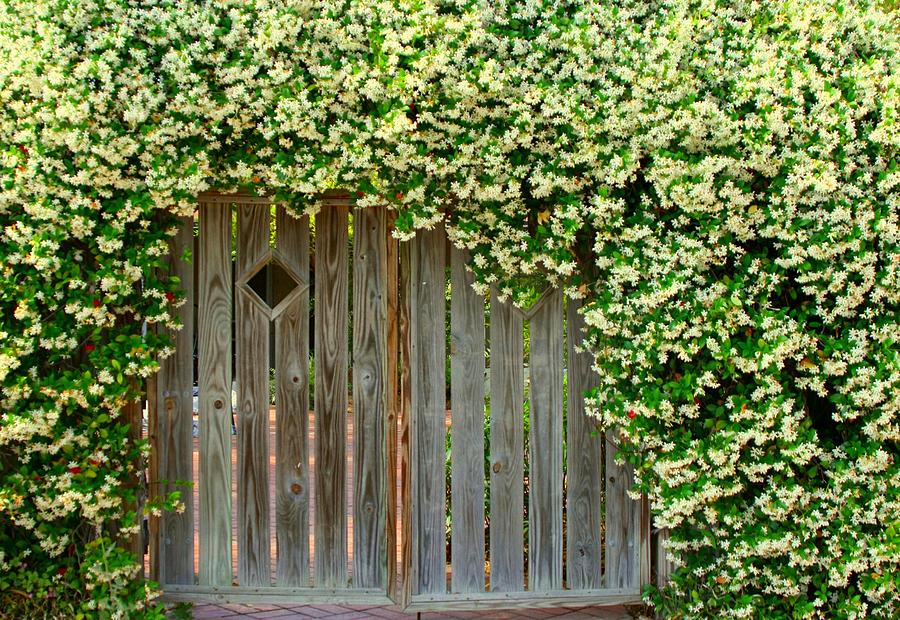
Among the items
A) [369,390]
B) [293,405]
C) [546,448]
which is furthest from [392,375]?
[546,448]

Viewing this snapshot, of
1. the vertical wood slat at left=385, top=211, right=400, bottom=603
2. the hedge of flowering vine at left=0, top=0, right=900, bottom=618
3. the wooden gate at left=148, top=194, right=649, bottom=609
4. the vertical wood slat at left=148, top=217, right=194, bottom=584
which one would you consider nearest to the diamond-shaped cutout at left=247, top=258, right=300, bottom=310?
the wooden gate at left=148, top=194, right=649, bottom=609

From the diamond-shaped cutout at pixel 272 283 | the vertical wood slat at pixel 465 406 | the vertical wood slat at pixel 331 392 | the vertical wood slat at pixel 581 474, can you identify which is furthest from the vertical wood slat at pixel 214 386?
the vertical wood slat at pixel 581 474

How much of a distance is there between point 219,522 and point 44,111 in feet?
6.92

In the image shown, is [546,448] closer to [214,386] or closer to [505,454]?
[505,454]

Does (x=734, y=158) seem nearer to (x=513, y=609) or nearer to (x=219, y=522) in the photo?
(x=513, y=609)

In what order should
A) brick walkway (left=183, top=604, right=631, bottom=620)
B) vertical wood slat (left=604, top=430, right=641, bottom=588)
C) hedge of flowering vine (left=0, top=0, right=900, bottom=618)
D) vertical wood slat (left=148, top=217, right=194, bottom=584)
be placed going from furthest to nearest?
1. brick walkway (left=183, top=604, right=631, bottom=620)
2. vertical wood slat (left=604, top=430, right=641, bottom=588)
3. vertical wood slat (left=148, top=217, right=194, bottom=584)
4. hedge of flowering vine (left=0, top=0, right=900, bottom=618)

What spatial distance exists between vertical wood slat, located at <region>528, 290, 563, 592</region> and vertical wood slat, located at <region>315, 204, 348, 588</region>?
948mm

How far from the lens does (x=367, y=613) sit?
4941 millimetres

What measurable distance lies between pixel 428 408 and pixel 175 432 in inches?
49.4

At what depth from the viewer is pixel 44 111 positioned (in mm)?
3762

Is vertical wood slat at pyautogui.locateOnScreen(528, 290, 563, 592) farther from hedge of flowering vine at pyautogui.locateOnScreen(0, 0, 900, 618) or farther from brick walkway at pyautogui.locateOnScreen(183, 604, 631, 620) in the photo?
hedge of flowering vine at pyautogui.locateOnScreen(0, 0, 900, 618)

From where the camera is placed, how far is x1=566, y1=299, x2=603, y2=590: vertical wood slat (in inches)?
183

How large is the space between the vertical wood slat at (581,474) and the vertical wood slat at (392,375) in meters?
0.87

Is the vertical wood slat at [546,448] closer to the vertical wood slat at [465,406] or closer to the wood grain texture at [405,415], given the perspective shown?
the vertical wood slat at [465,406]
